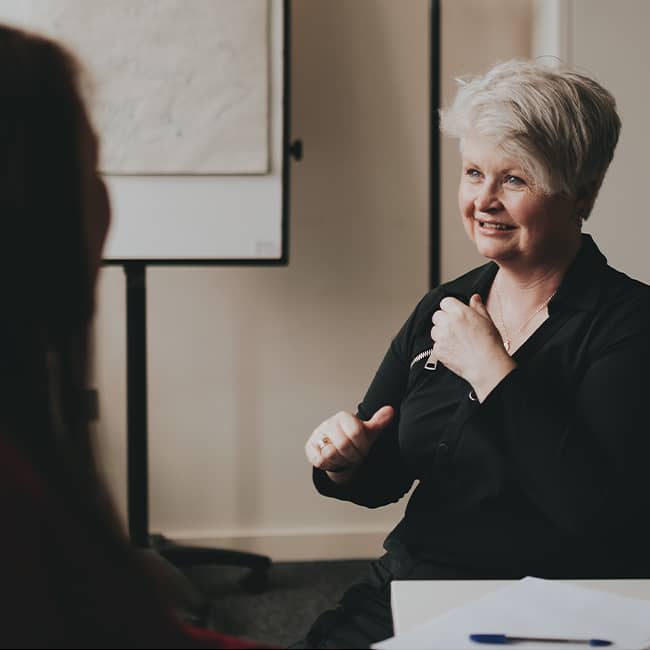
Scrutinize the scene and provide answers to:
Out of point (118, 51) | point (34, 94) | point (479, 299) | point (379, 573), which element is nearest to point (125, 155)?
point (118, 51)

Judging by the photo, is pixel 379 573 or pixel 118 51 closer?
pixel 379 573

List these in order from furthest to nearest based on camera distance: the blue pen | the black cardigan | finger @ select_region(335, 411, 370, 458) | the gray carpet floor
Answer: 1. the gray carpet floor
2. finger @ select_region(335, 411, 370, 458)
3. the black cardigan
4. the blue pen

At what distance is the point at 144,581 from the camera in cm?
55

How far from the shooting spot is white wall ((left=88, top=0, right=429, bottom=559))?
9.25 ft

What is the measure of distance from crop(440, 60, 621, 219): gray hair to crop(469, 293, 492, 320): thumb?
20 cm

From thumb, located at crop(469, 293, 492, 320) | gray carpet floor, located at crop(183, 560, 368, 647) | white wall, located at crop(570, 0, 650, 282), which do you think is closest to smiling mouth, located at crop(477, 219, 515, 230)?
thumb, located at crop(469, 293, 492, 320)

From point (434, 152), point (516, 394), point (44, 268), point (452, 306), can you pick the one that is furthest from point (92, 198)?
point (434, 152)

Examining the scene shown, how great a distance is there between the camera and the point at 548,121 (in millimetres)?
1374

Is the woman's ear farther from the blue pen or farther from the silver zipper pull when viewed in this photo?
the blue pen

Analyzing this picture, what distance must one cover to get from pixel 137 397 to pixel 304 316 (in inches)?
24.6

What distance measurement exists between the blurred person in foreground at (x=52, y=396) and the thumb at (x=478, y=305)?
844 mm

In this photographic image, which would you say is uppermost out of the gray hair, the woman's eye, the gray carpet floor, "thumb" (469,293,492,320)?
the gray hair

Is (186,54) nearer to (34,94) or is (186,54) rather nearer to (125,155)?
(125,155)

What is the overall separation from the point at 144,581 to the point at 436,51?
231 cm
